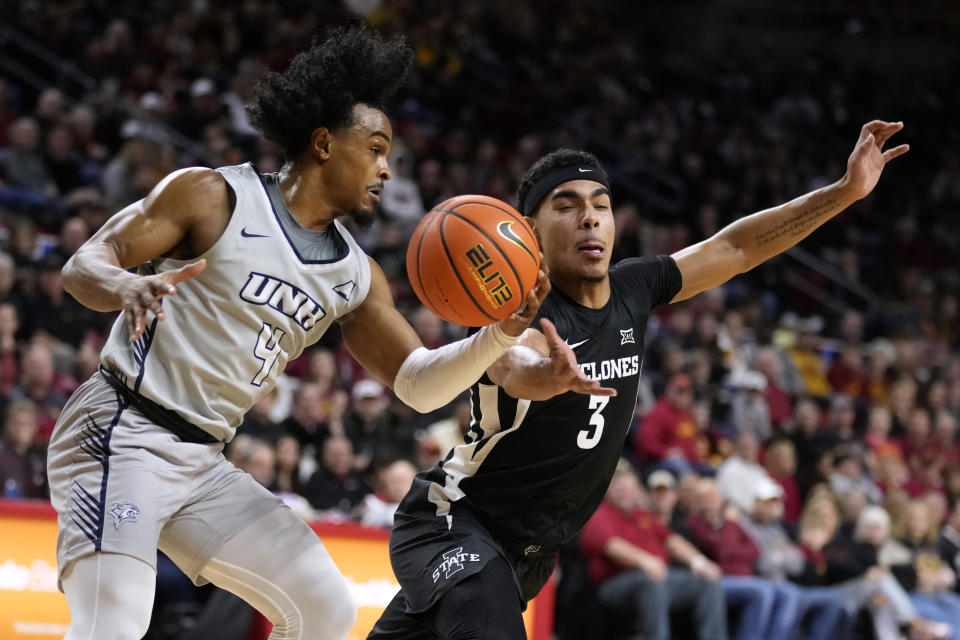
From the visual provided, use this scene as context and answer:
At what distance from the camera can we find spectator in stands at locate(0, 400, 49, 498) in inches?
287

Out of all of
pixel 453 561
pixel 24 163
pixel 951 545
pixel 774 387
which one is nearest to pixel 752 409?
pixel 774 387

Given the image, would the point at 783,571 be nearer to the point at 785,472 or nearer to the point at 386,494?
the point at 785,472

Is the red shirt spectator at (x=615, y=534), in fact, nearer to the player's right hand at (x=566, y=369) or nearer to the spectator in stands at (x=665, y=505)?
the spectator in stands at (x=665, y=505)

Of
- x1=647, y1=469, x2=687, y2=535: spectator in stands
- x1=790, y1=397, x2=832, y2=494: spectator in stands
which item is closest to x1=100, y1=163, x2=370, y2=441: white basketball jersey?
x1=647, y1=469, x2=687, y2=535: spectator in stands

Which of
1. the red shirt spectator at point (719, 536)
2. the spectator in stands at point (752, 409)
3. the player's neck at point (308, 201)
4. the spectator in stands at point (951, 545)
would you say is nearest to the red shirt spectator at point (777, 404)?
the spectator in stands at point (752, 409)

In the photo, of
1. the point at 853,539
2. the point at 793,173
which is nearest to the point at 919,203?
the point at 793,173

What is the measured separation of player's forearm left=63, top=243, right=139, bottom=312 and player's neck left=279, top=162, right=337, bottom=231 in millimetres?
671

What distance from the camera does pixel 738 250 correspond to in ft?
15.6

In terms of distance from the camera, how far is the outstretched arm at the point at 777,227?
183 inches

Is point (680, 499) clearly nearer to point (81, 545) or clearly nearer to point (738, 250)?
point (738, 250)

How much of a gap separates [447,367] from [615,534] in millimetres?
4970

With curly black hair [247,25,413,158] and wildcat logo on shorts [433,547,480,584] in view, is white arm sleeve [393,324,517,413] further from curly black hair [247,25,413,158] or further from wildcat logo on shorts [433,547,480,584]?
curly black hair [247,25,413,158]

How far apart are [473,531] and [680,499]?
5555 mm

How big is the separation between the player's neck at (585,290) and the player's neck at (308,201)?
0.87 m
